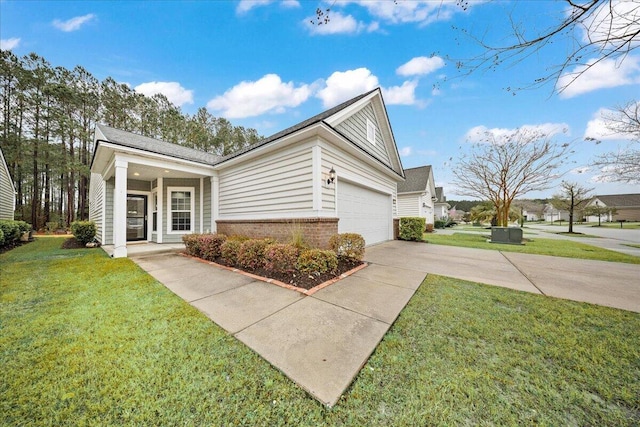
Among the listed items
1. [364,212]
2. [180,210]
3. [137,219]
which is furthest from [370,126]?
[137,219]

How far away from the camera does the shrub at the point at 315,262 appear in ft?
13.7

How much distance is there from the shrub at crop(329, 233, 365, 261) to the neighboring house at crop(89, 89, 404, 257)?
0.30 metres

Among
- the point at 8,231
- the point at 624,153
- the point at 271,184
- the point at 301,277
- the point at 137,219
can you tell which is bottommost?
the point at 301,277

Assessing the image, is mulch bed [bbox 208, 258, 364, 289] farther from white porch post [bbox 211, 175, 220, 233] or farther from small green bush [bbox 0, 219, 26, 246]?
small green bush [bbox 0, 219, 26, 246]

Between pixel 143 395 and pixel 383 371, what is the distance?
1831 mm

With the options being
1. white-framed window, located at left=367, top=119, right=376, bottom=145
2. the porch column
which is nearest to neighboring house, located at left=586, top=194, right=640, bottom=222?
white-framed window, located at left=367, top=119, right=376, bottom=145

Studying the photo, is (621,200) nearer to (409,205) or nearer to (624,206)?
(624,206)

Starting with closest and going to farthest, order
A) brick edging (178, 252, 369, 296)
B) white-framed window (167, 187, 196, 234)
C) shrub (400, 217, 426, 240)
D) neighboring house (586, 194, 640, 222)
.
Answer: brick edging (178, 252, 369, 296)
white-framed window (167, 187, 196, 234)
shrub (400, 217, 426, 240)
neighboring house (586, 194, 640, 222)

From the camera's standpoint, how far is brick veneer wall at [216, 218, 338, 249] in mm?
5234

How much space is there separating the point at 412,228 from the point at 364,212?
12.3 ft

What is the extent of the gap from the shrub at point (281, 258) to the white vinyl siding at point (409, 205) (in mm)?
14648

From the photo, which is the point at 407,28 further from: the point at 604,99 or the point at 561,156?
the point at 561,156

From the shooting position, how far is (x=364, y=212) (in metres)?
7.95

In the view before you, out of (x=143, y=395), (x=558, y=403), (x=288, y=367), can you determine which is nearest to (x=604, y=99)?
(x=558, y=403)
